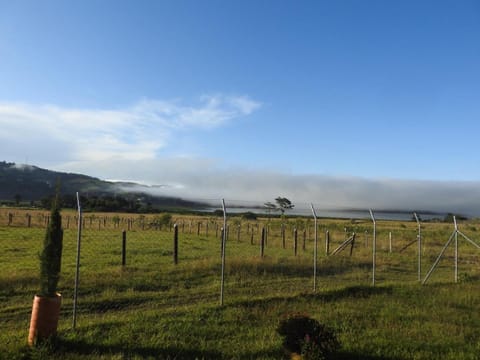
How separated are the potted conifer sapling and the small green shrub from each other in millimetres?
3090

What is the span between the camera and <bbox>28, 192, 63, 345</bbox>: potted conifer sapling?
218 inches

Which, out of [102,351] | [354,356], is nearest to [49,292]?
[102,351]


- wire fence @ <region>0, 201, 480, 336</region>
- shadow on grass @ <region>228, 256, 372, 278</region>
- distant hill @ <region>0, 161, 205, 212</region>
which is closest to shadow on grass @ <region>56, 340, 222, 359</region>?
wire fence @ <region>0, 201, 480, 336</region>

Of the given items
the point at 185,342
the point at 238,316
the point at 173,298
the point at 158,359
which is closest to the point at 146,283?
the point at 173,298

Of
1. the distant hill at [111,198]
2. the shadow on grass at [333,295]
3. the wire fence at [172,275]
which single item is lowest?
the wire fence at [172,275]

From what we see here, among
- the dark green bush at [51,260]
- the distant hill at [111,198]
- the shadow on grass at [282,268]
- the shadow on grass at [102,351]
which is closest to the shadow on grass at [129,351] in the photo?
the shadow on grass at [102,351]

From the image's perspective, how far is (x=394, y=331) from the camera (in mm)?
6871

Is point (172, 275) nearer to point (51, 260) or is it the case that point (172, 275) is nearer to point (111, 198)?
point (111, 198)

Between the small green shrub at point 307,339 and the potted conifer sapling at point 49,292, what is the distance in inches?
122

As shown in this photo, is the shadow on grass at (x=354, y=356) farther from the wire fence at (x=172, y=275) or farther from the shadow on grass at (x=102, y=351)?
the wire fence at (x=172, y=275)

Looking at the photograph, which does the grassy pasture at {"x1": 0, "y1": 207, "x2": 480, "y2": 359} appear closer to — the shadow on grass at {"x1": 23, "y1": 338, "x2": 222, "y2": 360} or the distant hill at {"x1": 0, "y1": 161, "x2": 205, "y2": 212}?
the shadow on grass at {"x1": 23, "y1": 338, "x2": 222, "y2": 360}

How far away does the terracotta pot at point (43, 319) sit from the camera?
5.51m

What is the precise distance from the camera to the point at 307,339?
16.6 ft

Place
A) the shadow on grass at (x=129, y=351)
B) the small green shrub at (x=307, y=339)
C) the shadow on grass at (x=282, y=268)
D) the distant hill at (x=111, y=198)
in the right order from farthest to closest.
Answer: the shadow on grass at (x=282, y=268) → the distant hill at (x=111, y=198) → the shadow on grass at (x=129, y=351) → the small green shrub at (x=307, y=339)
